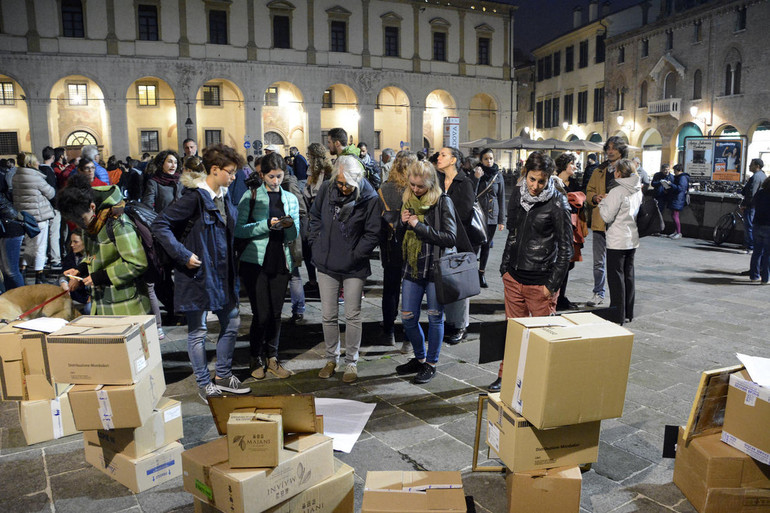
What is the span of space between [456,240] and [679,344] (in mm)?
2564

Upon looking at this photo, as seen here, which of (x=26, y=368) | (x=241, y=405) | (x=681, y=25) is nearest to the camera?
(x=241, y=405)

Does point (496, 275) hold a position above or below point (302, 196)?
below

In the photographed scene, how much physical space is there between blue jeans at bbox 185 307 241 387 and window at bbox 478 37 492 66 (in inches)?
1465

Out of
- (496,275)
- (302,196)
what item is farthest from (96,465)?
(496,275)

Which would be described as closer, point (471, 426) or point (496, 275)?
point (471, 426)

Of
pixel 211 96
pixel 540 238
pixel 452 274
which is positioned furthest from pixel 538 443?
pixel 211 96

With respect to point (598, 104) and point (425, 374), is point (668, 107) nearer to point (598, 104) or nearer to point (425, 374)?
point (598, 104)

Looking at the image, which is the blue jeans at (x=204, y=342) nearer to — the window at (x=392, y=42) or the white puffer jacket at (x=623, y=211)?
the white puffer jacket at (x=623, y=211)

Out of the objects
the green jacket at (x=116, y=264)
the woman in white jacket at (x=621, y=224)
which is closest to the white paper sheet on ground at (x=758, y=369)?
the woman in white jacket at (x=621, y=224)

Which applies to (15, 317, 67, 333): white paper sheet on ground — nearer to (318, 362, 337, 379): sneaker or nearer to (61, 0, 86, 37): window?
(318, 362, 337, 379): sneaker

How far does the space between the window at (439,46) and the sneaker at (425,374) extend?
3451cm

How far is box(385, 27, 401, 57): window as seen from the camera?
3525cm

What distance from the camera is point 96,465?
3.38m

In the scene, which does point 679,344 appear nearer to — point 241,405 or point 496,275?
point 496,275
